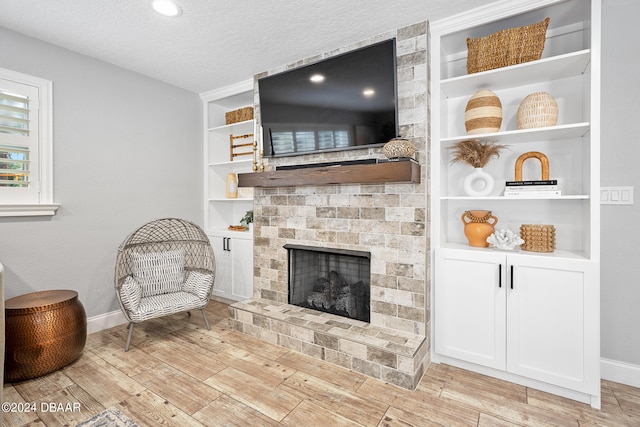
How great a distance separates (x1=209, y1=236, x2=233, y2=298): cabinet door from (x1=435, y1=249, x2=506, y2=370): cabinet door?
2225 millimetres

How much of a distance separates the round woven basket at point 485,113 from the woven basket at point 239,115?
2184 mm

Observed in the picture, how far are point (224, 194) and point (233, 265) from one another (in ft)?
3.09

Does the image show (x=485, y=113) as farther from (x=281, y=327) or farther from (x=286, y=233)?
(x=281, y=327)

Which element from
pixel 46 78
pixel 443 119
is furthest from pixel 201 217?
pixel 443 119

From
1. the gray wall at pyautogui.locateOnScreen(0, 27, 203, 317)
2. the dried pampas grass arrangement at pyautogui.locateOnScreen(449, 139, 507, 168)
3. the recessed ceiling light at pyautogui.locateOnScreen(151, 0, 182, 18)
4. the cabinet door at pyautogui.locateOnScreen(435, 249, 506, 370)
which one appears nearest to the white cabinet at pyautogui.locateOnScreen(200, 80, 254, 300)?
the gray wall at pyautogui.locateOnScreen(0, 27, 203, 317)

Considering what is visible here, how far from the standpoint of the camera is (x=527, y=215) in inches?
89.8

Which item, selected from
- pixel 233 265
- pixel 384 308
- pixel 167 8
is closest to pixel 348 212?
pixel 384 308

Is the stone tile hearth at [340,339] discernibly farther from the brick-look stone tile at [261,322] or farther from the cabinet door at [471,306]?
the cabinet door at [471,306]

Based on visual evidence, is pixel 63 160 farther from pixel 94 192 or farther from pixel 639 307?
pixel 639 307

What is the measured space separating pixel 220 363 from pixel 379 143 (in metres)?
1.96

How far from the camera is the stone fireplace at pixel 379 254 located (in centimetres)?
218

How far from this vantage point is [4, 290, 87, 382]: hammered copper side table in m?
2.01

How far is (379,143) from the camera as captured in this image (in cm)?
238

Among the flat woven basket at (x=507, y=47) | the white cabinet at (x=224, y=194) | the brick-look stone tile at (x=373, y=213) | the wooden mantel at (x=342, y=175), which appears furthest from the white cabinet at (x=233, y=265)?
the flat woven basket at (x=507, y=47)
